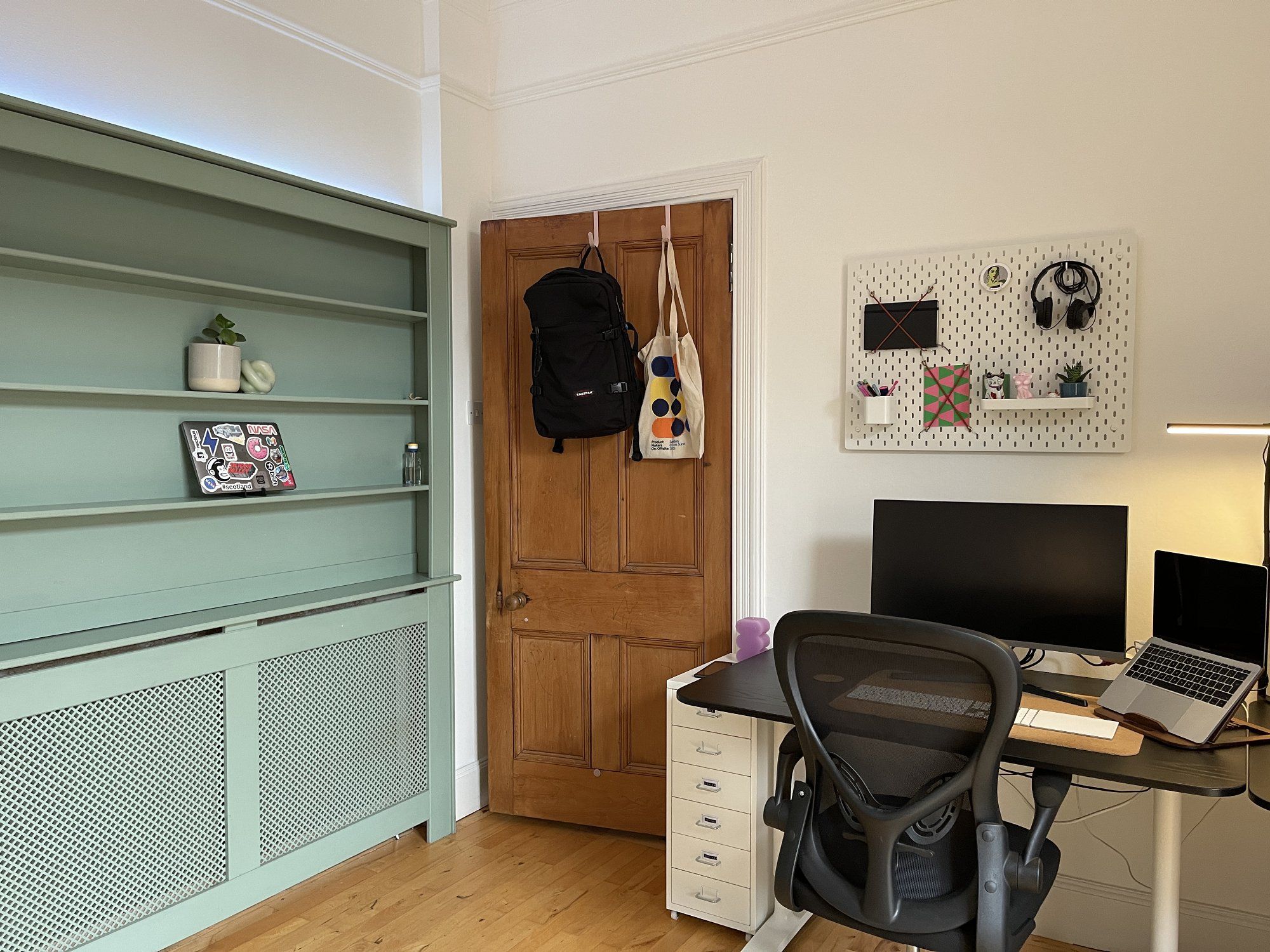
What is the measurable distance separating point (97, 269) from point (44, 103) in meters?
0.48

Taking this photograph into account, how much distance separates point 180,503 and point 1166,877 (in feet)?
8.00

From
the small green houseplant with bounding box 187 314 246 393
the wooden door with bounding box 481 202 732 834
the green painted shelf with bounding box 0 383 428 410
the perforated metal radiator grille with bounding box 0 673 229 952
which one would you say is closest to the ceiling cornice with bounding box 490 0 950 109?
the wooden door with bounding box 481 202 732 834

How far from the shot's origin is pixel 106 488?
7.91 ft

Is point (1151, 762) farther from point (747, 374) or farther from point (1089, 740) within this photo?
point (747, 374)

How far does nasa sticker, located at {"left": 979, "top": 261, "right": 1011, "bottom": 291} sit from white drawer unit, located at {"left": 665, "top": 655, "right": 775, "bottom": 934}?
4.42 feet

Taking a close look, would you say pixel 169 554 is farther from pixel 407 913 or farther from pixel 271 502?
pixel 407 913

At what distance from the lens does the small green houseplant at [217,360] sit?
2.51 metres

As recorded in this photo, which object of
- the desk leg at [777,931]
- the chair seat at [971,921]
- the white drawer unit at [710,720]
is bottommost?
the desk leg at [777,931]

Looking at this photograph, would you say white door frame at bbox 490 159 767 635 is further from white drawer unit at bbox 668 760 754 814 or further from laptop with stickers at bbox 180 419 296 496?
laptop with stickers at bbox 180 419 296 496

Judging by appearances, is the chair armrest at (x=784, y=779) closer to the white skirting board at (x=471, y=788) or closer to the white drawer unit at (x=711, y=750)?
the white drawer unit at (x=711, y=750)

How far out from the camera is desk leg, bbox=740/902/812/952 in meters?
2.42

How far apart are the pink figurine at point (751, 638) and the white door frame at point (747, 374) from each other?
0.12 m

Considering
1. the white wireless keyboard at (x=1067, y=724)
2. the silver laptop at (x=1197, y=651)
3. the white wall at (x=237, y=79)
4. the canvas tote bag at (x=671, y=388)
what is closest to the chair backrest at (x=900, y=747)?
the white wireless keyboard at (x=1067, y=724)

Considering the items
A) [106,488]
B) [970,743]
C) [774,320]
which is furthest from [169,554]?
[970,743]
